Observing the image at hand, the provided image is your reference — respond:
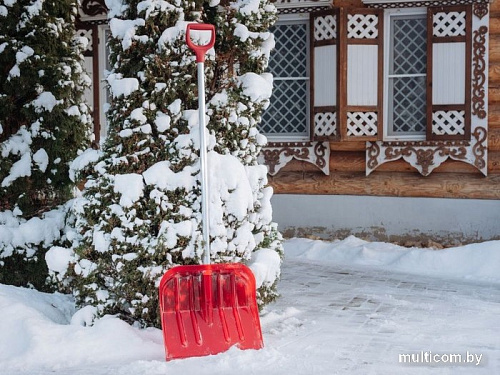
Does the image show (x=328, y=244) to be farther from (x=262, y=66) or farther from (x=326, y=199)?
(x=262, y=66)

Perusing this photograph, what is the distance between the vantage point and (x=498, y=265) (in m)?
7.46

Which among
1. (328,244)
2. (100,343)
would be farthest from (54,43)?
(328,244)

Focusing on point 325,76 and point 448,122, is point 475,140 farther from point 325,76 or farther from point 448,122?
point 325,76

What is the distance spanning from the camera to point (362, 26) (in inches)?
356

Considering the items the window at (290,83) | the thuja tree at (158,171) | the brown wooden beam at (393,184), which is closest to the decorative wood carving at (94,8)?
the window at (290,83)

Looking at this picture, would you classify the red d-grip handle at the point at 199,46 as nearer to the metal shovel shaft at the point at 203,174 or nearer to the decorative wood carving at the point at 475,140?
the metal shovel shaft at the point at 203,174

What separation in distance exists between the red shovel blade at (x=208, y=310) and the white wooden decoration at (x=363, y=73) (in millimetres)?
4885

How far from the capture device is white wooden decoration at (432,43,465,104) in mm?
8773

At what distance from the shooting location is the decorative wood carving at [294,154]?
9359mm

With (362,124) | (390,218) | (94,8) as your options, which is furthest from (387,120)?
(94,8)

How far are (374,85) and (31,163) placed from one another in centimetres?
456

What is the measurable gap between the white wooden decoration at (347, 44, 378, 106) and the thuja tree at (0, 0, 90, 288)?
3863mm

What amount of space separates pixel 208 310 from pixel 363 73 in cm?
526

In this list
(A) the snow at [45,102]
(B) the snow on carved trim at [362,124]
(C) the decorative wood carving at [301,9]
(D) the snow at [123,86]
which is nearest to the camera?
(D) the snow at [123,86]
